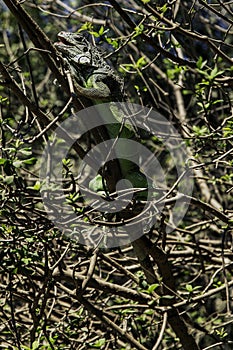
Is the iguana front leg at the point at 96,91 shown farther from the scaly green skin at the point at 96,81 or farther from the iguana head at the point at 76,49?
the iguana head at the point at 76,49

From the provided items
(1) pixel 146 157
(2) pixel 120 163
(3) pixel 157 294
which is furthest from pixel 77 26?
(3) pixel 157 294

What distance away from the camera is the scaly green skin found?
11.0 ft

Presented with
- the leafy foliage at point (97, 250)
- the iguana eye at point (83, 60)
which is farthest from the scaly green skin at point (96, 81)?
the leafy foliage at point (97, 250)

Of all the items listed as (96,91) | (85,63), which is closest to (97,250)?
(96,91)

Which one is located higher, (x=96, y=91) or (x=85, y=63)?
(x=85, y=63)

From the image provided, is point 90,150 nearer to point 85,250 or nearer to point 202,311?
point 85,250

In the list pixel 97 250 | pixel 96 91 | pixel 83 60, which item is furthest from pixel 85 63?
pixel 97 250

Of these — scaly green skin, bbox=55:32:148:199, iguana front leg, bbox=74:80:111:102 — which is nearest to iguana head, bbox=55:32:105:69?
scaly green skin, bbox=55:32:148:199

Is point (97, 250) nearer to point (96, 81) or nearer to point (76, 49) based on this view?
point (96, 81)

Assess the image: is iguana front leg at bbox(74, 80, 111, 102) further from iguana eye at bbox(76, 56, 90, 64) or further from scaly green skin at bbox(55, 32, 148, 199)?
iguana eye at bbox(76, 56, 90, 64)

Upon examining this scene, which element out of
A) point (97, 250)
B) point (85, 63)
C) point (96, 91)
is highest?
point (85, 63)

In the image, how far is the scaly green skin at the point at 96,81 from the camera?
3338 millimetres

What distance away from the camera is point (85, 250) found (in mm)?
3645

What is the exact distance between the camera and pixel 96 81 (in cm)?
341
